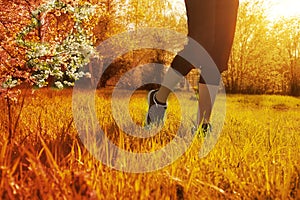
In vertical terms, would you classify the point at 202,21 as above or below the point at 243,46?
below

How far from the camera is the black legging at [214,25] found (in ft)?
10.8

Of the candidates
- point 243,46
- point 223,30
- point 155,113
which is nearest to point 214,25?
point 223,30

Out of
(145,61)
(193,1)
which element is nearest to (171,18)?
(145,61)

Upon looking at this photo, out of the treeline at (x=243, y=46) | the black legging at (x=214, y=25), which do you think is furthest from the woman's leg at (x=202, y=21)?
the treeline at (x=243, y=46)

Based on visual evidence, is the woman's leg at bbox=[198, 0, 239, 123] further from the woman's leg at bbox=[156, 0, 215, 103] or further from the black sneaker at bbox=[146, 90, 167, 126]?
the black sneaker at bbox=[146, 90, 167, 126]

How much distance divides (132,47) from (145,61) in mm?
694


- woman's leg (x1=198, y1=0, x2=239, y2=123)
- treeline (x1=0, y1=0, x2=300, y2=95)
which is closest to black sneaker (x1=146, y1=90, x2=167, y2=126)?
woman's leg (x1=198, y1=0, x2=239, y2=123)

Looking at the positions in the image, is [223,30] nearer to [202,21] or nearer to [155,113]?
[202,21]

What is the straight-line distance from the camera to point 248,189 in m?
1.65

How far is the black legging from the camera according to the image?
10.8ft

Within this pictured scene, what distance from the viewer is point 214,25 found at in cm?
330

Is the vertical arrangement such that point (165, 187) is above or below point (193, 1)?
below

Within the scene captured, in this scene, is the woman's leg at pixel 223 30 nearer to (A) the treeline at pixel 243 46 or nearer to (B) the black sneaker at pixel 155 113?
(B) the black sneaker at pixel 155 113

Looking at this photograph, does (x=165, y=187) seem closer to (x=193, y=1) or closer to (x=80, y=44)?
(x=193, y=1)
